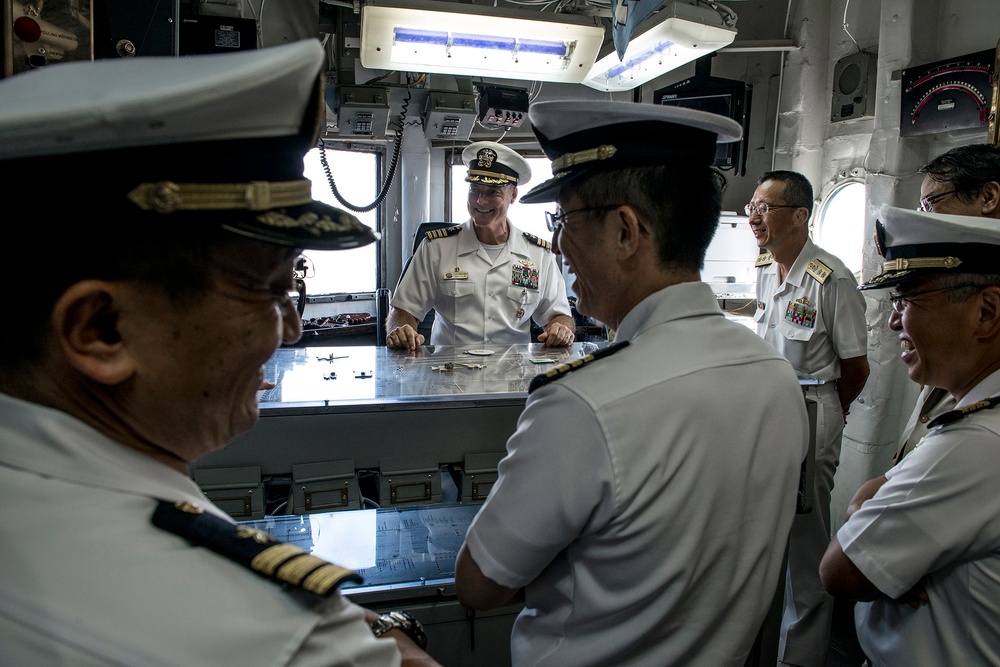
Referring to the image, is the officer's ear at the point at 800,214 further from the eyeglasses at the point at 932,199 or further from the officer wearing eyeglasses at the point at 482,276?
the officer wearing eyeglasses at the point at 482,276

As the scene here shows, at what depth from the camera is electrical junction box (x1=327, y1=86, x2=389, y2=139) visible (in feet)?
11.8

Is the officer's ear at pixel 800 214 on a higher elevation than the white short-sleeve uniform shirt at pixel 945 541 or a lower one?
higher

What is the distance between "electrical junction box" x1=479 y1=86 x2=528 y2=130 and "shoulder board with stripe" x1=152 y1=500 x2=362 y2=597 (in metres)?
3.61

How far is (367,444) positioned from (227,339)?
1.24 meters

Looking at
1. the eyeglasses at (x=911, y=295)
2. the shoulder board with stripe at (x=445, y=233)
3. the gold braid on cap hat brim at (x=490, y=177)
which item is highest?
the gold braid on cap hat brim at (x=490, y=177)

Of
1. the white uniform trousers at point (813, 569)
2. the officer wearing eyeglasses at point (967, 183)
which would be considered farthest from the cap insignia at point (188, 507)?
the white uniform trousers at point (813, 569)

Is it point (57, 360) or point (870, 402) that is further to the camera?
point (870, 402)

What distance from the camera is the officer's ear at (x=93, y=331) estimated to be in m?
0.57

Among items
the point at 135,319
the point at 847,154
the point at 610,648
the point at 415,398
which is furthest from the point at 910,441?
the point at 847,154

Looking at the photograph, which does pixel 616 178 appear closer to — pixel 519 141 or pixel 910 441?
pixel 910 441

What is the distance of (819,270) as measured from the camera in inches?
120

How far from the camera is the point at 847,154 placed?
3930mm

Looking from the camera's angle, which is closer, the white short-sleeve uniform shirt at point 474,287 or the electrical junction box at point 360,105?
the white short-sleeve uniform shirt at point 474,287

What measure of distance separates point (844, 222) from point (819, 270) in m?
1.32
